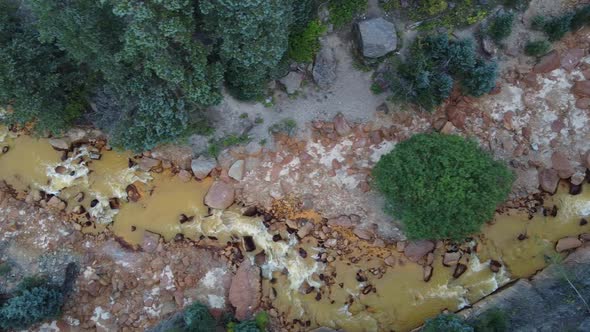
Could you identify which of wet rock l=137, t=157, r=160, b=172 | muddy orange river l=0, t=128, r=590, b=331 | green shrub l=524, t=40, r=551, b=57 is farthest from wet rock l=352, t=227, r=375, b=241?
green shrub l=524, t=40, r=551, b=57

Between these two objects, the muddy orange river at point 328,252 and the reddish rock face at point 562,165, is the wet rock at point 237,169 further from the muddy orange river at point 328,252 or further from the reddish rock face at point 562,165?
the reddish rock face at point 562,165

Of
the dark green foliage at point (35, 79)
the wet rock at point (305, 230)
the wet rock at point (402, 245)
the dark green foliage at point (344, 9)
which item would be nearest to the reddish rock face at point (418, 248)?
the wet rock at point (402, 245)

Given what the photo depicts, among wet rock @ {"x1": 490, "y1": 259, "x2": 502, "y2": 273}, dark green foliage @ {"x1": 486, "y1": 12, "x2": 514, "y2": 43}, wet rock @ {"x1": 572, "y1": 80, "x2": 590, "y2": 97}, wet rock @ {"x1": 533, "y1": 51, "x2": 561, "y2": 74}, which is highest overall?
dark green foliage @ {"x1": 486, "y1": 12, "x2": 514, "y2": 43}

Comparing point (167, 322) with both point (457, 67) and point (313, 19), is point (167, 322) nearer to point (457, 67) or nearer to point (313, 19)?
point (313, 19)

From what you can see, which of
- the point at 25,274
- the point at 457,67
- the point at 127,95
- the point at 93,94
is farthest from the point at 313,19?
the point at 25,274

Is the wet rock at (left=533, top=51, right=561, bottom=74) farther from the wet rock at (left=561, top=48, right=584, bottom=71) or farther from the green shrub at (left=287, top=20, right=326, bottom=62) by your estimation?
the green shrub at (left=287, top=20, right=326, bottom=62)

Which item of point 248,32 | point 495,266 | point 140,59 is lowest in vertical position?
point 495,266

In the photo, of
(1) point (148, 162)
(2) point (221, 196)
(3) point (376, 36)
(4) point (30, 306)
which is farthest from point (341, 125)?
(4) point (30, 306)

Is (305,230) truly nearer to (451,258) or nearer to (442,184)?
(451,258)
